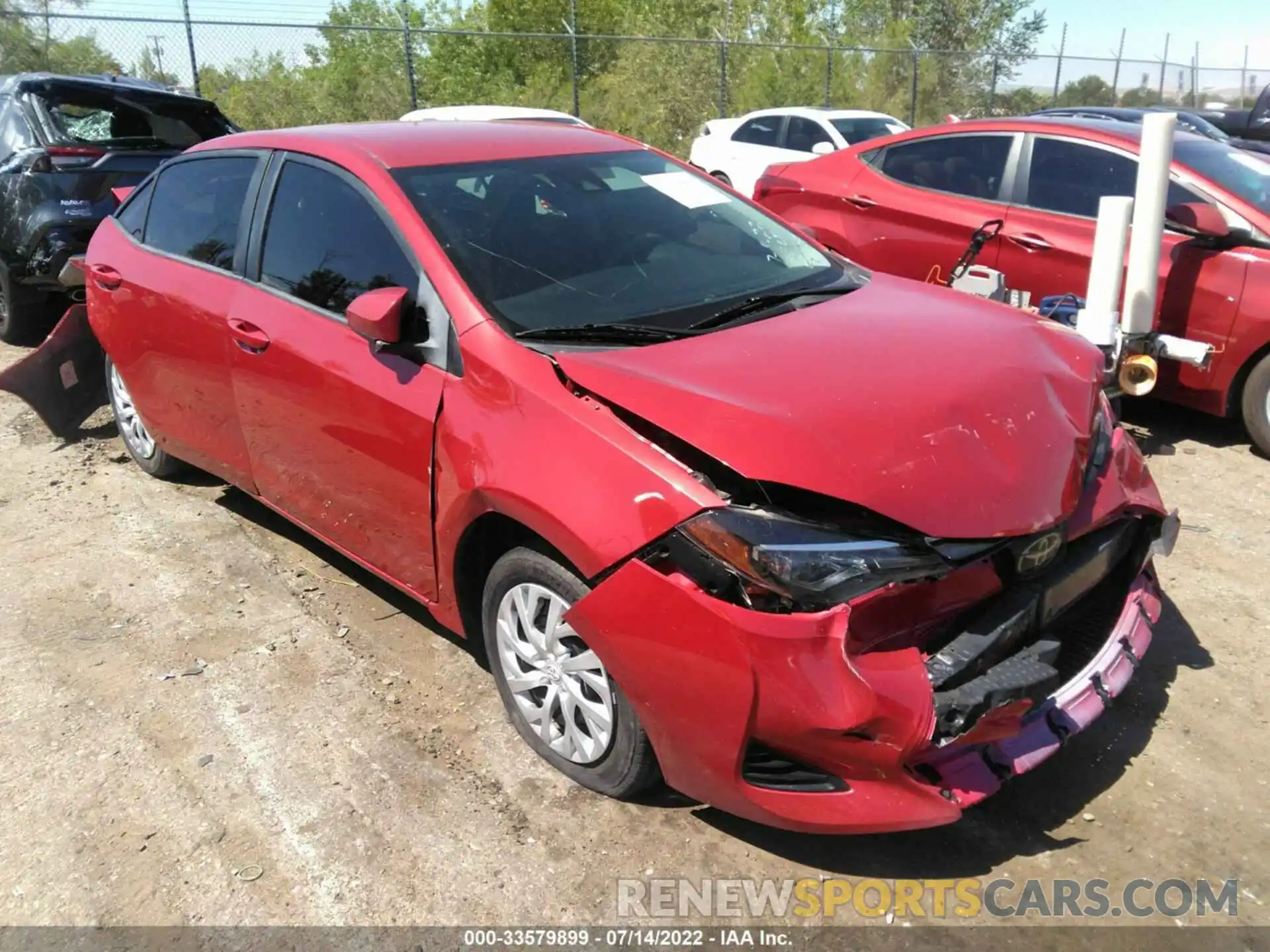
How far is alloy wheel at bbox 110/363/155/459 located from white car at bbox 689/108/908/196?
8.27 metres

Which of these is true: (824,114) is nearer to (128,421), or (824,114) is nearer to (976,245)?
(976,245)

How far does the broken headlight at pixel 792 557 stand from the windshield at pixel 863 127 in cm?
1086

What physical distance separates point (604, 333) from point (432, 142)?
3.99ft

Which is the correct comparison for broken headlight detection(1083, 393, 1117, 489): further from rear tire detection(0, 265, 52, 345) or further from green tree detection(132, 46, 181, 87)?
green tree detection(132, 46, 181, 87)

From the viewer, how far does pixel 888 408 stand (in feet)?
8.46

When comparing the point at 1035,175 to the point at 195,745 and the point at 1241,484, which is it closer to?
the point at 1241,484

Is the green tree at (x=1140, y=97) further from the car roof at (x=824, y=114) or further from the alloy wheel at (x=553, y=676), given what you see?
the alloy wheel at (x=553, y=676)

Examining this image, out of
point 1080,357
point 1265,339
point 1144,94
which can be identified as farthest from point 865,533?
point 1144,94

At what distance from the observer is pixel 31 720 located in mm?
3342

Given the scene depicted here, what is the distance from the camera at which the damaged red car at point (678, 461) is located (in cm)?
234

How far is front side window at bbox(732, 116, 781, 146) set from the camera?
42.6 ft

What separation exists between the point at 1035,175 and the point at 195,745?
5311 millimetres

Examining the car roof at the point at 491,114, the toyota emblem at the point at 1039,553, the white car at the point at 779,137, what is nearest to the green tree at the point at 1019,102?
the white car at the point at 779,137

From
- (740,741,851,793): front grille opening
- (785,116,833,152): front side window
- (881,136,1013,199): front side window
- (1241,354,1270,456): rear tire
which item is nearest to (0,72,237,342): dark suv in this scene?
(881,136,1013,199): front side window
